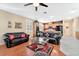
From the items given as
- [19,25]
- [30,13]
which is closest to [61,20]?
[30,13]

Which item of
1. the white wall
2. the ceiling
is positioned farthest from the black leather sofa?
the ceiling

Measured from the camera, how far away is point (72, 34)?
2.15 metres

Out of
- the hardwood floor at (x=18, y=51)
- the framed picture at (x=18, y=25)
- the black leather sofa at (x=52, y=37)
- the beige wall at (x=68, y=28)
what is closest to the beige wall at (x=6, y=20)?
the framed picture at (x=18, y=25)

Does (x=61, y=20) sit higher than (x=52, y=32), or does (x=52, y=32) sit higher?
(x=61, y=20)

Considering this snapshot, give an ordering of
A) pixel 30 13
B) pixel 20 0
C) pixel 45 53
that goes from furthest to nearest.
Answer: pixel 30 13, pixel 45 53, pixel 20 0

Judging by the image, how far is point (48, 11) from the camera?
222 cm

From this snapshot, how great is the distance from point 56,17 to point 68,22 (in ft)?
0.94

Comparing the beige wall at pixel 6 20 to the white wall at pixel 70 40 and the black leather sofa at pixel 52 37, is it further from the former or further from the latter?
the white wall at pixel 70 40

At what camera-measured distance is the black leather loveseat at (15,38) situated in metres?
2.09

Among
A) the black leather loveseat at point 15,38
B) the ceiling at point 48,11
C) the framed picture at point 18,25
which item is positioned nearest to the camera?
the ceiling at point 48,11

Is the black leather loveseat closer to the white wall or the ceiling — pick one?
the ceiling

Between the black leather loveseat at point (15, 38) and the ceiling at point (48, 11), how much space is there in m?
0.45

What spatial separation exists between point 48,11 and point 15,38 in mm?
958

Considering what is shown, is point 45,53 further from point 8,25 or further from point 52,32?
point 8,25
